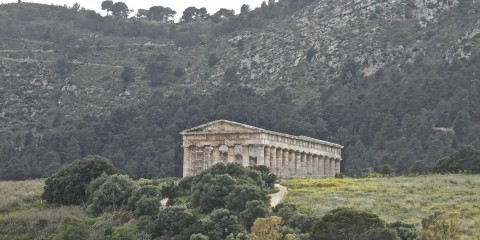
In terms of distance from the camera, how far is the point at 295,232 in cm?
6594

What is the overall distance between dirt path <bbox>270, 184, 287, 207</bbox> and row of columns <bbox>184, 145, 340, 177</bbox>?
37.9 ft

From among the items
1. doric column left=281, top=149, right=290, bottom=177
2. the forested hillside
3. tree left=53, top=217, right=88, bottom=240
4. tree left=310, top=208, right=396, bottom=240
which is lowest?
tree left=53, top=217, right=88, bottom=240

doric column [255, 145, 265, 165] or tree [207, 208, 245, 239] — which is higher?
doric column [255, 145, 265, 165]

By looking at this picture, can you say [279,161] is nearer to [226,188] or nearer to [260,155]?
[260,155]

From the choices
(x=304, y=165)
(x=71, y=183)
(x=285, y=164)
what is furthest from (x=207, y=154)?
(x=71, y=183)

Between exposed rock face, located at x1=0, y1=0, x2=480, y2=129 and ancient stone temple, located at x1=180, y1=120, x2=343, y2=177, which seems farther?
exposed rock face, located at x1=0, y1=0, x2=480, y2=129

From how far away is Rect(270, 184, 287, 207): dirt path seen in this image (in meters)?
80.0

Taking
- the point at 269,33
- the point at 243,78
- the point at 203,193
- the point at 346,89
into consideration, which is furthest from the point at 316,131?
the point at 203,193

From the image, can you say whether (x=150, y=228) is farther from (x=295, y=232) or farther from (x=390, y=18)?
(x=390, y=18)

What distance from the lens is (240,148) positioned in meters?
102

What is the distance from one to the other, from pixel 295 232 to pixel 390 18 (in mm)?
113883

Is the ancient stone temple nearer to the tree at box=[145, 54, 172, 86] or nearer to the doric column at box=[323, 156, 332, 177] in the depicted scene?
the doric column at box=[323, 156, 332, 177]

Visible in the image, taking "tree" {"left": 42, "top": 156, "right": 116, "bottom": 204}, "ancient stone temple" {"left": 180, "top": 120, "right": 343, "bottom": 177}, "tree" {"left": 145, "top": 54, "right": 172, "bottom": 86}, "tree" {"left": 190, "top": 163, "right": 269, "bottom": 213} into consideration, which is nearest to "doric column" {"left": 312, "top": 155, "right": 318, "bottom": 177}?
"ancient stone temple" {"left": 180, "top": 120, "right": 343, "bottom": 177}

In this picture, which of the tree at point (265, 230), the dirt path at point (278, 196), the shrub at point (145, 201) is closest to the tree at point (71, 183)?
the shrub at point (145, 201)
